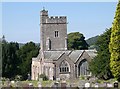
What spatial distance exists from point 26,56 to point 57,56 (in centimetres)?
1792

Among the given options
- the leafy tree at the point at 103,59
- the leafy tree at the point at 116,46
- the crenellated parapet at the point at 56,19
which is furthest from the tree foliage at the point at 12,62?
the leafy tree at the point at 116,46

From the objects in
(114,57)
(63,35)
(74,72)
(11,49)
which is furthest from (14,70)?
(114,57)

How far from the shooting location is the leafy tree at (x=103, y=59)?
41062 millimetres

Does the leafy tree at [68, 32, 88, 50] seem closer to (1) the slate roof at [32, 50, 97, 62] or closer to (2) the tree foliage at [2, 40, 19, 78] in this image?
(1) the slate roof at [32, 50, 97, 62]

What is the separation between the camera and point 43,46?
69312mm

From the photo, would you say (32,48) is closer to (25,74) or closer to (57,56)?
(25,74)

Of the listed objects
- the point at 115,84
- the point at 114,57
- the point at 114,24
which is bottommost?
the point at 115,84

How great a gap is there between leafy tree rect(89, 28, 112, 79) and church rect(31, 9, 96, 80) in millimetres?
10229

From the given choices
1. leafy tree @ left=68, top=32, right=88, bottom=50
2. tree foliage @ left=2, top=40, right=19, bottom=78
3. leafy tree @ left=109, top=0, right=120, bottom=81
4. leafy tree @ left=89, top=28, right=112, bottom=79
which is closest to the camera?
leafy tree @ left=109, top=0, right=120, bottom=81

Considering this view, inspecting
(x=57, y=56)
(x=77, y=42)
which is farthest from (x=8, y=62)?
(x=77, y=42)

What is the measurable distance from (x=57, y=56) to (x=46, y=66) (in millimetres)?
2434

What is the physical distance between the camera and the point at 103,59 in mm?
41406

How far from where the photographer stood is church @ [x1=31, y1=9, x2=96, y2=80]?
5778cm

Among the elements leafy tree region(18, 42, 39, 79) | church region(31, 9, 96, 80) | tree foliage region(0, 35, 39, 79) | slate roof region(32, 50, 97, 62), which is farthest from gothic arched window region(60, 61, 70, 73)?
leafy tree region(18, 42, 39, 79)
